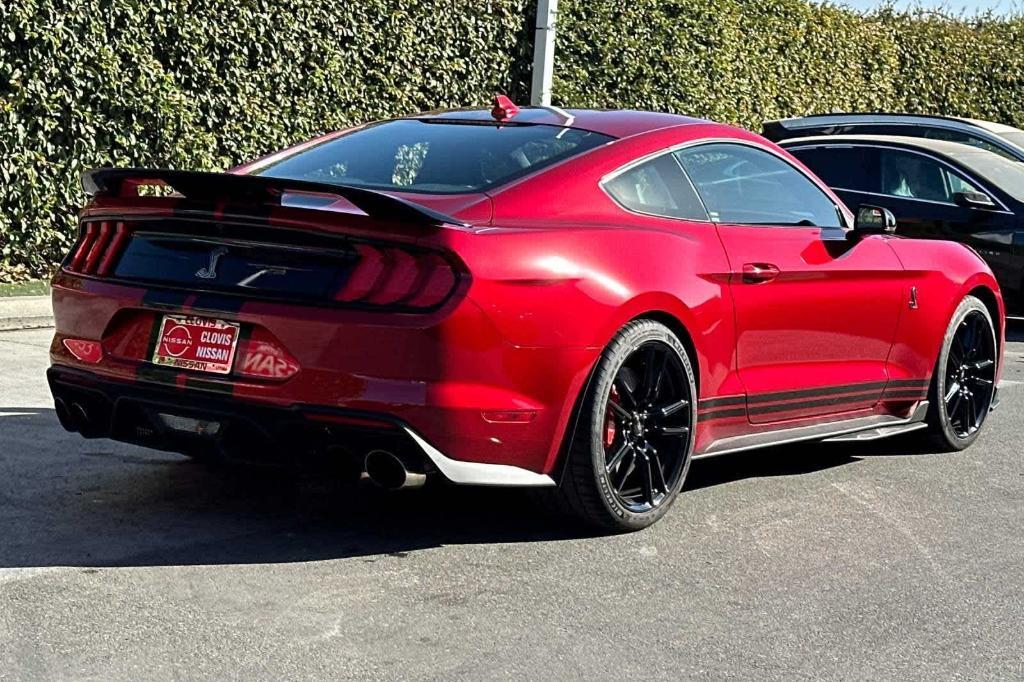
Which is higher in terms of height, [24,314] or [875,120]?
[875,120]

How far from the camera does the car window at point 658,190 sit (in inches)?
233

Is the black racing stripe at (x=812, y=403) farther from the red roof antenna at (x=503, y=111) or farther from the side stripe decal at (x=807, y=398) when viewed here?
the red roof antenna at (x=503, y=111)

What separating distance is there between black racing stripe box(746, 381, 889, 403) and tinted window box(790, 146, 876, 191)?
6597 mm

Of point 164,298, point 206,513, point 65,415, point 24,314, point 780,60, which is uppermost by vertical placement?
point 780,60

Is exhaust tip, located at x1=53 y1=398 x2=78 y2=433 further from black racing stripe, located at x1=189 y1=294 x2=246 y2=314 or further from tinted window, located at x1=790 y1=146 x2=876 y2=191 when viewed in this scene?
tinted window, located at x1=790 y1=146 x2=876 y2=191

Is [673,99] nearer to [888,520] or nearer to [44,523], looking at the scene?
[888,520]

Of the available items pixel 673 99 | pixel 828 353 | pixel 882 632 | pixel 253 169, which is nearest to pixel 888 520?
pixel 828 353

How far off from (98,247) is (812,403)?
2.91 m

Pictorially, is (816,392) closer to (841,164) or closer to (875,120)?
(841,164)

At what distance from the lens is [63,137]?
1197 centimetres

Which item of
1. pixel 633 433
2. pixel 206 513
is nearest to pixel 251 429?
pixel 206 513

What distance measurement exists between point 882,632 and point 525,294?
149 cm

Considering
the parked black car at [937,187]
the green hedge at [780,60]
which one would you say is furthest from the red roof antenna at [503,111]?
the green hedge at [780,60]

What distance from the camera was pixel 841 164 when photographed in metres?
13.7
